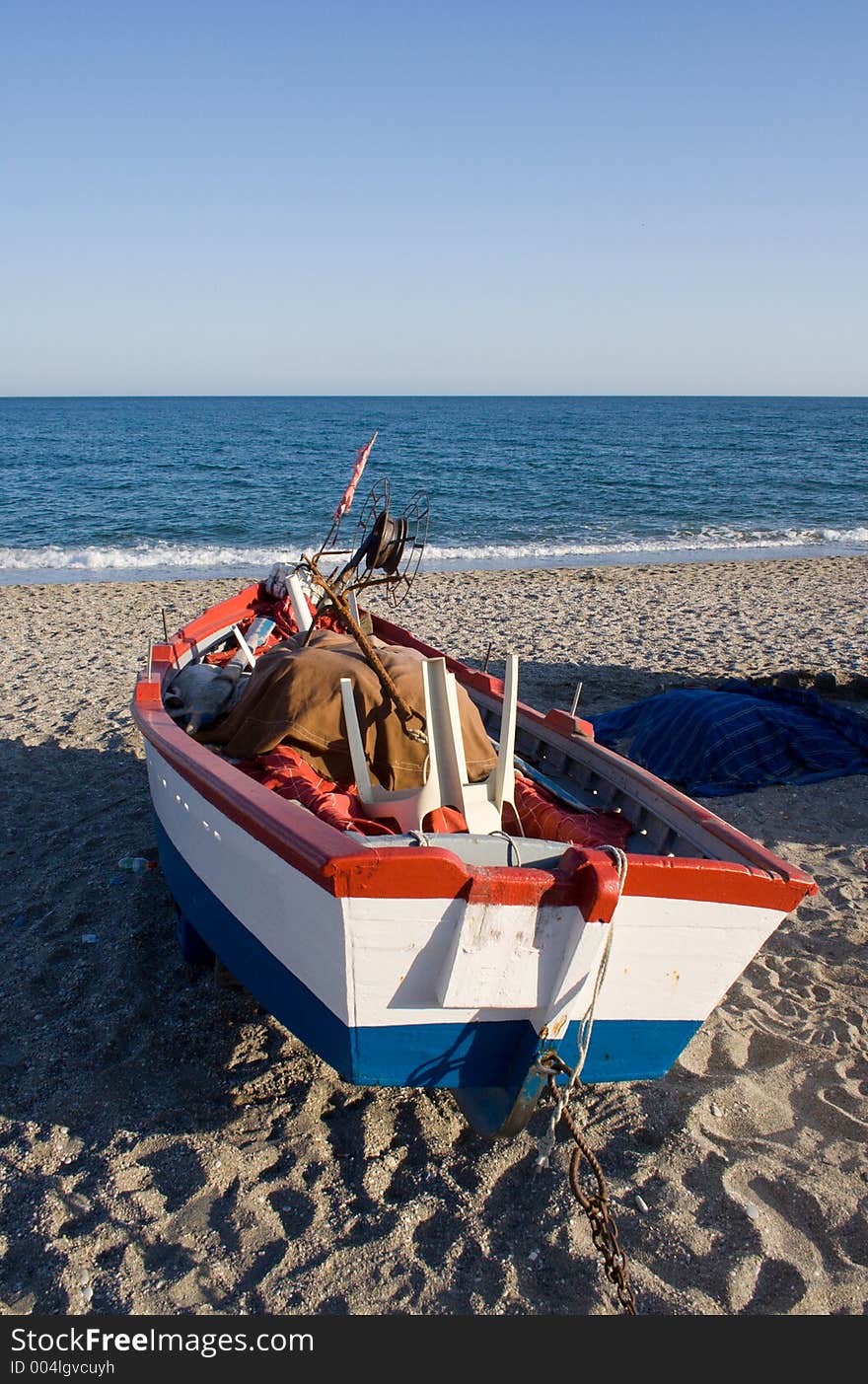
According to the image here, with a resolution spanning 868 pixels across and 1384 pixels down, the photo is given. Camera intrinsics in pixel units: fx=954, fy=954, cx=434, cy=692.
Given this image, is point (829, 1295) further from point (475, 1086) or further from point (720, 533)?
point (720, 533)

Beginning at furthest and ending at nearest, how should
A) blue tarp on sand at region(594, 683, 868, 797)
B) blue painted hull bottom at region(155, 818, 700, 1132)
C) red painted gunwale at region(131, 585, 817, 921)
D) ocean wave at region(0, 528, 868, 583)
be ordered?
ocean wave at region(0, 528, 868, 583), blue tarp on sand at region(594, 683, 868, 797), blue painted hull bottom at region(155, 818, 700, 1132), red painted gunwale at region(131, 585, 817, 921)

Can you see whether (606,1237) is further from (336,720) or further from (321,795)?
(336,720)

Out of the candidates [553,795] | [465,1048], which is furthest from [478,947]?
[553,795]

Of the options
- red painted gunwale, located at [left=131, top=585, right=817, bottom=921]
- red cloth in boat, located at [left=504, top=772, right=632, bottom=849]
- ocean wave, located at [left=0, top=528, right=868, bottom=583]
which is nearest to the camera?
red painted gunwale, located at [left=131, top=585, right=817, bottom=921]

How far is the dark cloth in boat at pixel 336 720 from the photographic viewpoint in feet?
14.3

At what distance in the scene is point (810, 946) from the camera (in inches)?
188

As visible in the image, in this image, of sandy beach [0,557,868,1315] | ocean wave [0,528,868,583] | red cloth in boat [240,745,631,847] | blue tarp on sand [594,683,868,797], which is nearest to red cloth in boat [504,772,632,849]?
red cloth in boat [240,745,631,847]

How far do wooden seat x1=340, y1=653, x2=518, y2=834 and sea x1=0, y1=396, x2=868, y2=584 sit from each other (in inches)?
44.4

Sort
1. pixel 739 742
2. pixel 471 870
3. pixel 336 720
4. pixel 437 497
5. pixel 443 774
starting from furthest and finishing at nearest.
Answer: pixel 437 497
pixel 739 742
pixel 336 720
pixel 443 774
pixel 471 870

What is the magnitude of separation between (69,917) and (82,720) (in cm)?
364

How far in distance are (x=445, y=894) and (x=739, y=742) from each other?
4.84 metres

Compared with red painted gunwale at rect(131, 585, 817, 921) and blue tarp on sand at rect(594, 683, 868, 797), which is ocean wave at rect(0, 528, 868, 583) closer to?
blue tarp on sand at rect(594, 683, 868, 797)

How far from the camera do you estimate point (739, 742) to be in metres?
7.05

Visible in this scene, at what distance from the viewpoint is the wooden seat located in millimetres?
3668
